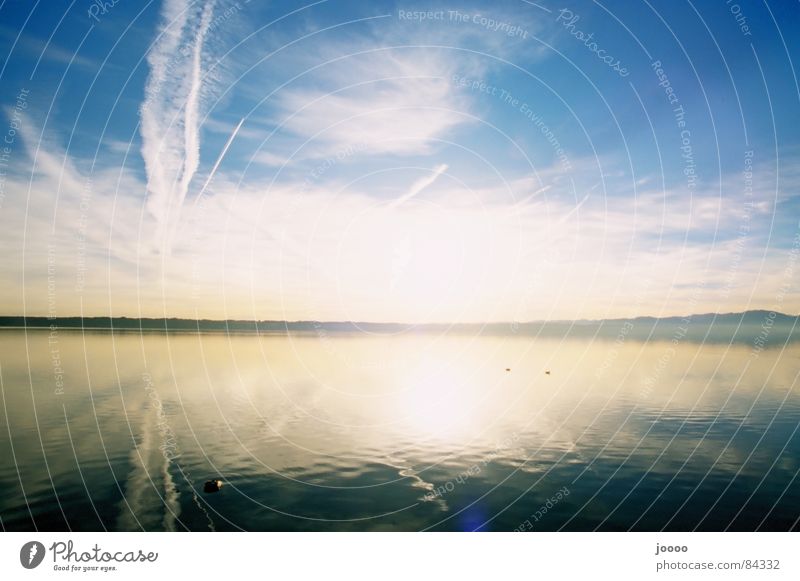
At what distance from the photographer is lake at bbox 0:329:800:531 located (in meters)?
19.2

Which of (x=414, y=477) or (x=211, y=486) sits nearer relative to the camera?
(x=211, y=486)

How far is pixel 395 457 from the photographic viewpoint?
2594cm

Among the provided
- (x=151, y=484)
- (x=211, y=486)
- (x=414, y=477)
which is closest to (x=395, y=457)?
(x=414, y=477)

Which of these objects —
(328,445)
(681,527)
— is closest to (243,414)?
(328,445)

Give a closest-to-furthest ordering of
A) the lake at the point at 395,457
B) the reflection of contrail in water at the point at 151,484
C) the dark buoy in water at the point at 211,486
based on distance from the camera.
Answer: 1. the reflection of contrail in water at the point at 151,484
2. the lake at the point at 395,457
3. the dark buoy in water at the point at 211,486

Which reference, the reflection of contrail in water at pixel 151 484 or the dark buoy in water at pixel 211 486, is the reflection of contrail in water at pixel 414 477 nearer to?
the dark buoy in water at pixel 211 486

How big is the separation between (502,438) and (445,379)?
29863 mm

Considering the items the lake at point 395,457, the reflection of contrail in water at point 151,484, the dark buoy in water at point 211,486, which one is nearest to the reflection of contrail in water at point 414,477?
the lake at point 395,457

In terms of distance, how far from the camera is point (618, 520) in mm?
19078

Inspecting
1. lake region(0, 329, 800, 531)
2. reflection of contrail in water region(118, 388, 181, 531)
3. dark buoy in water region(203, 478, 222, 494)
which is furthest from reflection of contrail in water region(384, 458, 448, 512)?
reflection of contrail in water region(118, 388, 181, 531)

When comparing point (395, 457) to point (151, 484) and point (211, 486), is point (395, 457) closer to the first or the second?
point (211, 486)

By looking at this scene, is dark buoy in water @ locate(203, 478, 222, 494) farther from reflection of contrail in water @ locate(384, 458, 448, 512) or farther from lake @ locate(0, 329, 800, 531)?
reflection of contrail in water @ locate(384, 458, 448, 512)

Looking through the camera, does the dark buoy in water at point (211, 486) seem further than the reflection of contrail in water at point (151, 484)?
Yes

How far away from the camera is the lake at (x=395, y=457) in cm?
1917
